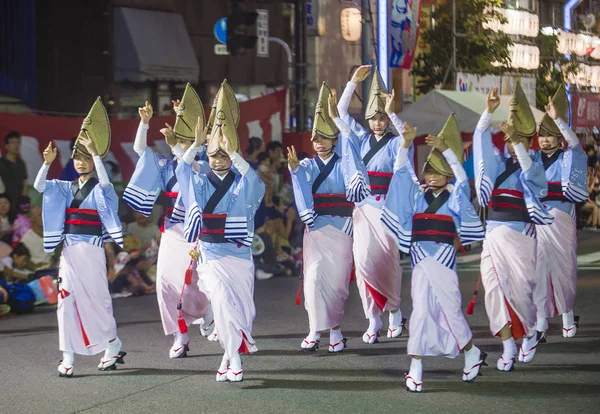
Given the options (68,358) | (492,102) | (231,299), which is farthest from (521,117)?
(68,358)

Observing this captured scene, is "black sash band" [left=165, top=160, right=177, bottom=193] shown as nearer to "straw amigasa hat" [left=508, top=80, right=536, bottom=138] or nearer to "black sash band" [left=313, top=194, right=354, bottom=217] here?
"black sash band" [left=313, top=194, right=354, bottom=217]

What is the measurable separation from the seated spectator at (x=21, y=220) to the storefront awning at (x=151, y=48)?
812cm

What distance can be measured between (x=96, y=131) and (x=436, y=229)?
2763mm

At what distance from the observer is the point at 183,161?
317 inches

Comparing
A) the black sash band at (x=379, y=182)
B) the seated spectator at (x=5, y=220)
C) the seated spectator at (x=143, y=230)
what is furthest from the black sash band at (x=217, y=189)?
the seated spectator at (x=143, y=230)

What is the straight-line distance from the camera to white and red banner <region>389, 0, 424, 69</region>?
17.6 m

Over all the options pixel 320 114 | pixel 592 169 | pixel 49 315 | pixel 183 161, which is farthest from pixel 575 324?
pixel 592 169

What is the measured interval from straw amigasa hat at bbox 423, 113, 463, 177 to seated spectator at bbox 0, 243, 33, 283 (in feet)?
18.3

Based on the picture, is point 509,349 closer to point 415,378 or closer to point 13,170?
point 415,378

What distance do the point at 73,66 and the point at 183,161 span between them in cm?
1244

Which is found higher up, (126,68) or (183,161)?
(126,68)

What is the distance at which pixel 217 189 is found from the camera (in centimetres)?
795

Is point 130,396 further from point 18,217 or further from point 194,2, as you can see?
point 194,2

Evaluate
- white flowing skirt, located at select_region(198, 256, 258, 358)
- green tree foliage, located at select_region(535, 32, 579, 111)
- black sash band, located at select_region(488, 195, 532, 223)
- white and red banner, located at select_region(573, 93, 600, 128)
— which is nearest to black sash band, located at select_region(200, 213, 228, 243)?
Result: white flowing skirt, located at select_region(198, 256, 258, 358)
